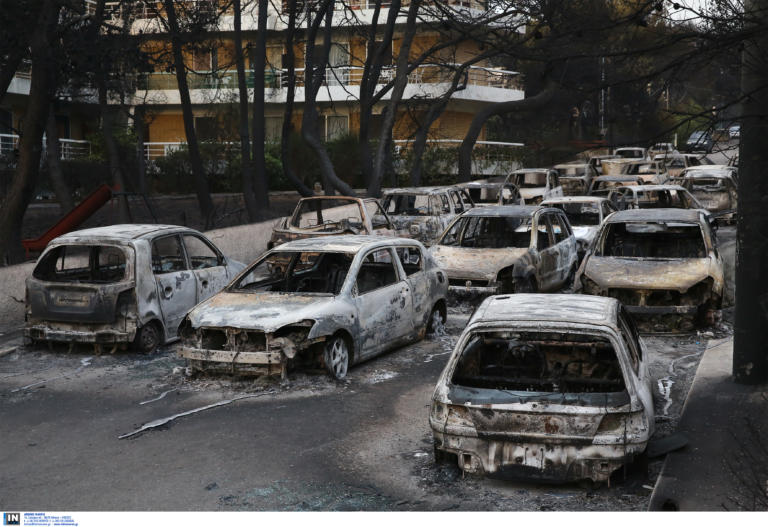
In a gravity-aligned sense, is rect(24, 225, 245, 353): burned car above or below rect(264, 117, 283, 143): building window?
below

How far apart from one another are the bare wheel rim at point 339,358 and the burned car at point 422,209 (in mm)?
9308

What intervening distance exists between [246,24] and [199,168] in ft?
58.3

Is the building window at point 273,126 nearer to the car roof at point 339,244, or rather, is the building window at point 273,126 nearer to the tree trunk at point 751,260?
the car roof at point 339,244

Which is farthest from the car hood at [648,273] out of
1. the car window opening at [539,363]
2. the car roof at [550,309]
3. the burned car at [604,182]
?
the burned car at [604,182]

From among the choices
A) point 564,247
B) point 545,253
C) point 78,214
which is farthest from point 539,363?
point 78,214

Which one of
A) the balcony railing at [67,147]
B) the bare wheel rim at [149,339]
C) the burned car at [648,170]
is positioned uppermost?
the balcony railing at [67,147]

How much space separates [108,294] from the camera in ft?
37.7

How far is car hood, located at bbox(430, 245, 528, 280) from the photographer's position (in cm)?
1425

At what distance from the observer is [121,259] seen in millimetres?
13109

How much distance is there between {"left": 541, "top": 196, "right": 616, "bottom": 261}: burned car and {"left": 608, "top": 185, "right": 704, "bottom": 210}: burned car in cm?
121

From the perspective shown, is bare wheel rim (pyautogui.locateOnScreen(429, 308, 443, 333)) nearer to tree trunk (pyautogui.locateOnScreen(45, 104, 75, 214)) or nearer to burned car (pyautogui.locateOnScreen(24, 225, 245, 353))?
burned car (pyautogui.locateOnScreen(24, 225, 245, 353))

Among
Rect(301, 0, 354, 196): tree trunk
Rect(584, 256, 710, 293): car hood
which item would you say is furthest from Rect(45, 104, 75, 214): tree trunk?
Rect(584, 256, 710, 293): car hood

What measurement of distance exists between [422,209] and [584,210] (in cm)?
338

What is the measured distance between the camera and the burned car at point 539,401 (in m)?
6.69
